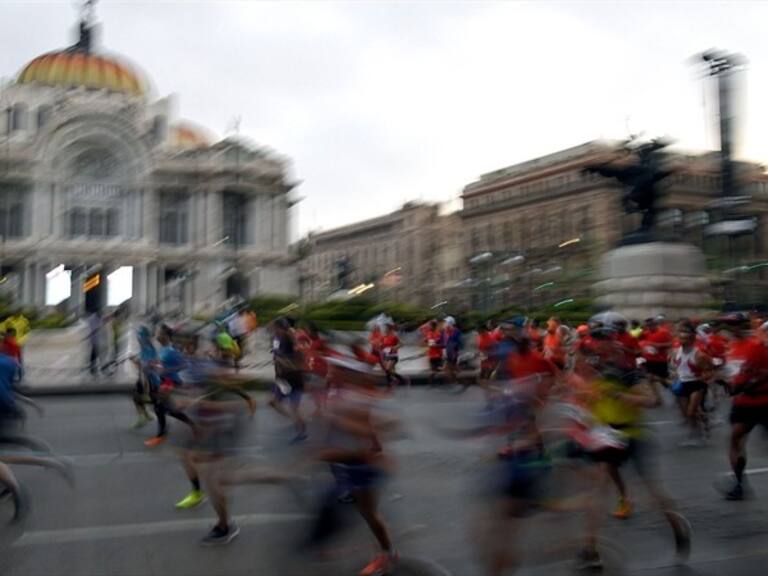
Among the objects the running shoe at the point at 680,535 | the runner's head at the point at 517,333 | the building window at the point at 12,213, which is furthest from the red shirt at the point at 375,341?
the building window at the point at 12,213

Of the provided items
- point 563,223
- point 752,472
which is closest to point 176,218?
point 563,223

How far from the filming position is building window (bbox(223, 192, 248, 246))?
6638 centimetres

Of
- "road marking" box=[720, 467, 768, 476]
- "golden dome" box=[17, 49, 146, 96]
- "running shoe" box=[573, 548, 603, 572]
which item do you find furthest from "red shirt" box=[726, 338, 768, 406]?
"golden dome" box=[17, 49, 146, 96]

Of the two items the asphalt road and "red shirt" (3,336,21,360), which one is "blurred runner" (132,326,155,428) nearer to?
the asphalt road

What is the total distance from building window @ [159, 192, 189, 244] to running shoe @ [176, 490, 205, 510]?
59555 millimetres

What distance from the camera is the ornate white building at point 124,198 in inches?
2363

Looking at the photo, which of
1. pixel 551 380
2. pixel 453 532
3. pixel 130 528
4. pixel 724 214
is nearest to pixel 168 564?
pixel 130 528

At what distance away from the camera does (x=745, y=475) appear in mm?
9250

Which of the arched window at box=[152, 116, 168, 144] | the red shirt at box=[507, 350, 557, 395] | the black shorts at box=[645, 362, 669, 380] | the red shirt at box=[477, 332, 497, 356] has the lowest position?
the black shorts at box=[645, 362, 669, 380]

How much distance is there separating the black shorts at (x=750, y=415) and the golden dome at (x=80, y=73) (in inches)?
2501

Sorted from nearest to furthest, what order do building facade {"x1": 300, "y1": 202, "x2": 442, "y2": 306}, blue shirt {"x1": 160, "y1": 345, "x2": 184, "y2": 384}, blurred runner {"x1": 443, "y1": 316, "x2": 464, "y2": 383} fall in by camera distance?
blue shirt {"x1": 160, "y1": 345, "x2": 184, "y2": 384} → blurred runner {"x1": 443, "y1": 316, "x2": 464, "y2": 383} → building facade {"x1": 300, "y1": 202, "x2": 442, "y2": 306}

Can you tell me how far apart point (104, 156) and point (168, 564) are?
199ft

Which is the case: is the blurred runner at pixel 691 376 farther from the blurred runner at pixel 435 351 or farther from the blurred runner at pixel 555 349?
the blurred runner at pixel 435 351

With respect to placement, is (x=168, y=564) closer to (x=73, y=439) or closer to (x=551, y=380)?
(x=551, y=380)
